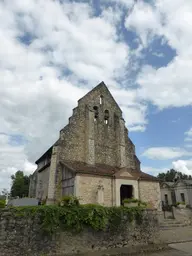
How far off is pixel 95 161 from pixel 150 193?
6.54 m

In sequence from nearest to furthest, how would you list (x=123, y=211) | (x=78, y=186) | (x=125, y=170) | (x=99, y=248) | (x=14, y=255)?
(x=14, y=255) < (x=99, y=248) < (x=123, y=211) < (x=78, y=186) < (x=125, y=170)

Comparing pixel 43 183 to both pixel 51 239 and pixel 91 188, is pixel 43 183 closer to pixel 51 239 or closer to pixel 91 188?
pixel 91 188

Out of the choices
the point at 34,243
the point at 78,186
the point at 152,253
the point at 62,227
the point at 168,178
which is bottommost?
the point at 152,253

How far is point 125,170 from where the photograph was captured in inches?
714

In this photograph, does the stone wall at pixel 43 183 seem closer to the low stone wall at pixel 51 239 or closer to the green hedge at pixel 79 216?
the green hedge at pixel 79 216

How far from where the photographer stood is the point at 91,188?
636 inches

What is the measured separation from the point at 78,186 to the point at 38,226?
6194mm

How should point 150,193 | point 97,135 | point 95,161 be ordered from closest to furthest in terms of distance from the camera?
point 150,193
point 95,161
point 97,135

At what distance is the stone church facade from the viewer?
54.0 ft

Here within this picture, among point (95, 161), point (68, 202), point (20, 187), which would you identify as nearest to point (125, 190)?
point (95, 161)

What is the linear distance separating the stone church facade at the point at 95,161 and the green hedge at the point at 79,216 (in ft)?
12.6

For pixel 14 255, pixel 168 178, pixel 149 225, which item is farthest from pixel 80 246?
pixel 168 178

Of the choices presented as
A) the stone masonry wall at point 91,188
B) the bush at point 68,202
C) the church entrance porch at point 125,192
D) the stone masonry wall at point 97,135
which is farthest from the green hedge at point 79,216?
the stone masonry wall at point 97,135

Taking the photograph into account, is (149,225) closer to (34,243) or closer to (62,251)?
(62,251)
